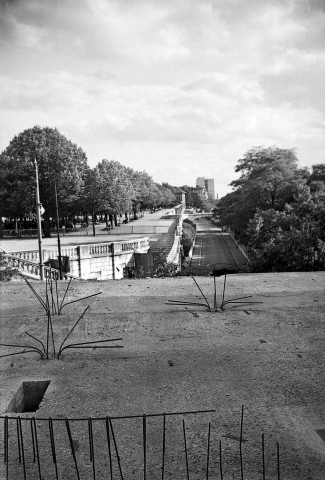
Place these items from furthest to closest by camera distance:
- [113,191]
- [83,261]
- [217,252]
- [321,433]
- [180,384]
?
[217,252] → [113,191] → [83,261] → [180,384] → [321,433]

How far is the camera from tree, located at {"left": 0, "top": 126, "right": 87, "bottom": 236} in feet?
144

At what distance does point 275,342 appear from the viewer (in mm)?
7965

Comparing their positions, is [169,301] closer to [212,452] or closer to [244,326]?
[244,326]

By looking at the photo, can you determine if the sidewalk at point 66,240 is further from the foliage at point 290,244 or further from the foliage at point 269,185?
the foliage at point 290,244

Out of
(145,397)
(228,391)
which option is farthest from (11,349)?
(228,391)

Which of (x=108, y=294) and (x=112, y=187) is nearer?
(x=108, y=294)

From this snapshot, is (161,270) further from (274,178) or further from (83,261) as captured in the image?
(274,178)

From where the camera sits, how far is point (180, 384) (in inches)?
246

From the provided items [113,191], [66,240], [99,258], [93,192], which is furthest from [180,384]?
[113,191]

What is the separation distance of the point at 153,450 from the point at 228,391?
5.55 ft

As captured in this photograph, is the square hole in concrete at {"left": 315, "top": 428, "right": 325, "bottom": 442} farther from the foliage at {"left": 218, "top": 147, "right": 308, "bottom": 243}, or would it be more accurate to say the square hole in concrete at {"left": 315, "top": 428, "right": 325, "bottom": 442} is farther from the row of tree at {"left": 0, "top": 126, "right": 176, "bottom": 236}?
the row of tree at {"left": 0, "top": 126, "right": 176, "bottom": 236}

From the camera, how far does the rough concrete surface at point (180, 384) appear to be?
4.46 metres

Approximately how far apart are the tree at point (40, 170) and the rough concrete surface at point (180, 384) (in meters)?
34.4

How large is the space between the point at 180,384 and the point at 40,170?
42234 millimetres
